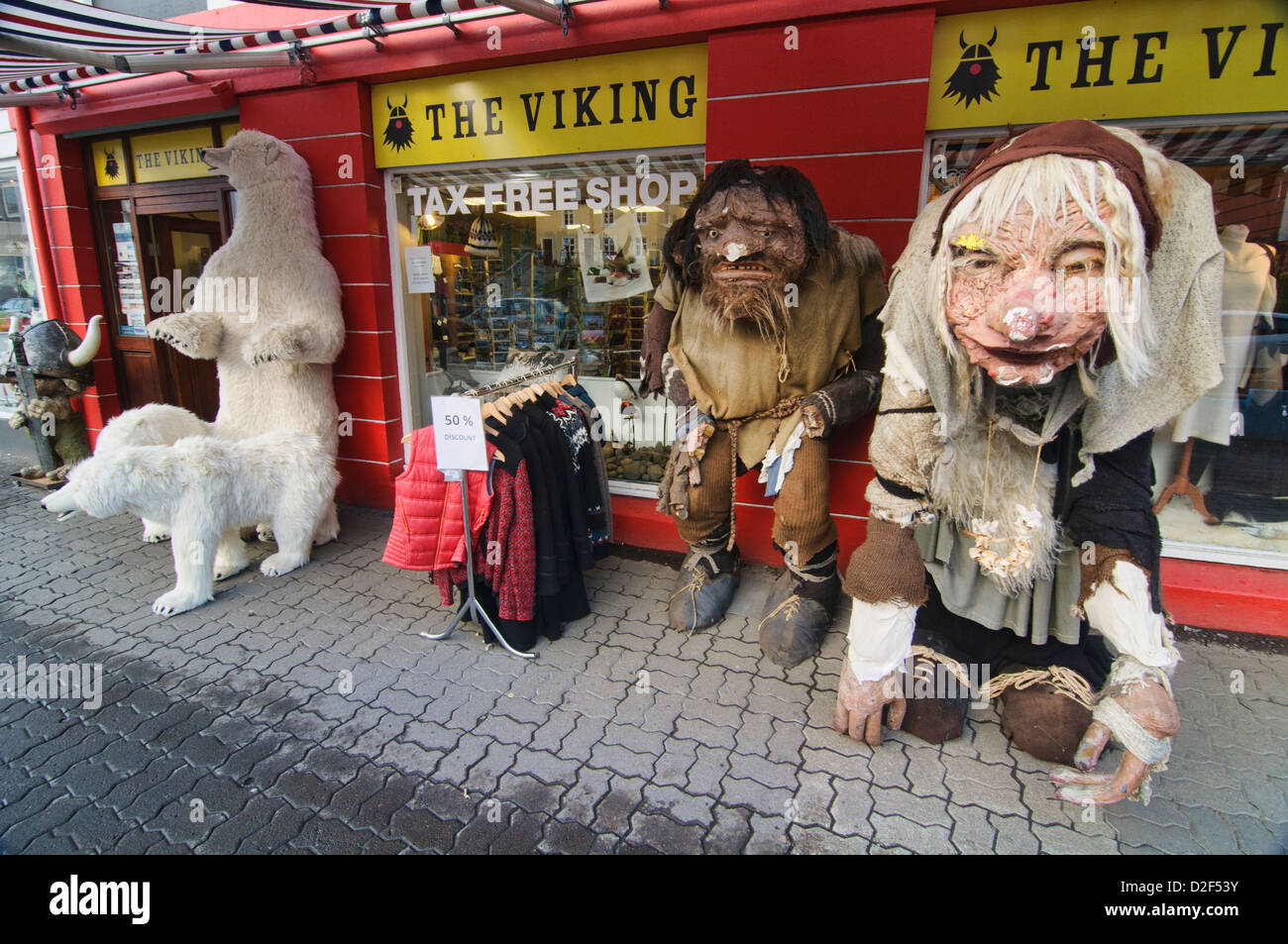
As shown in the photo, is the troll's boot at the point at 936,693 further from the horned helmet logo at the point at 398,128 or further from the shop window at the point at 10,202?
the shop window at the point at 10,202

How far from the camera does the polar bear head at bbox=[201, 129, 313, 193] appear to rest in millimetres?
4043

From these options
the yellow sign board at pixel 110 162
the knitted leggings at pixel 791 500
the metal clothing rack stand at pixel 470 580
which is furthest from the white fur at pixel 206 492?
the yellow sign board at pixel 110 162

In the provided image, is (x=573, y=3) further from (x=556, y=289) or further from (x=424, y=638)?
(x=424, y=638)

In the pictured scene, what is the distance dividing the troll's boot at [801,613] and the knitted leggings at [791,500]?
109mm

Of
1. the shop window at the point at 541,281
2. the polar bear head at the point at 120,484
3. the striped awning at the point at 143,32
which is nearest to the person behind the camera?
the polar bear head at the point at 120,484

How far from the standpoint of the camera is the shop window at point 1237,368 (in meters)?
3.01

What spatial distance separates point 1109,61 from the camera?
2881 millimetres

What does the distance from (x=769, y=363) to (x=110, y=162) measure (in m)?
6.22

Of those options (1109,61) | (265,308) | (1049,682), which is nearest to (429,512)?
(265,308)

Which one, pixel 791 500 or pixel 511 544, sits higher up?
pixel 791 500

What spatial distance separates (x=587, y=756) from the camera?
2438 millimetres

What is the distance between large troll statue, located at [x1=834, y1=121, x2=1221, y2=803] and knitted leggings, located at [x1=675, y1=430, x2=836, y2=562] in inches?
23.0

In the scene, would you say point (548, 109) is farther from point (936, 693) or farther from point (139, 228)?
point (139, 228)
